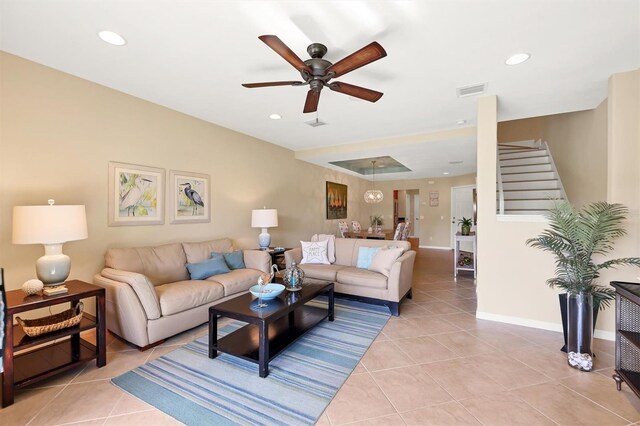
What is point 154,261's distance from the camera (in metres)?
3.20

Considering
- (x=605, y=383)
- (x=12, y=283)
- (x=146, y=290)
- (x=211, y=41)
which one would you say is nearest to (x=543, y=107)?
(x=605, y=383)

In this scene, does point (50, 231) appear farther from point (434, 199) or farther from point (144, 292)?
point (434, 199)

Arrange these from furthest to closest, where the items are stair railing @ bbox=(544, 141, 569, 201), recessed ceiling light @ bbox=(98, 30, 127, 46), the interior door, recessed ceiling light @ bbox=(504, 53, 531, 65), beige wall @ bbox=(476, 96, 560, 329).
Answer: the interior door → stair railing @ bbox=(544, 141, 569, 201) → beige wall @ bbox=(476, 96, 560, 329) → recessed ceiling light @ bbox=(504, 53, 531, 65) → recessed ceiling light @ bbox=(98, 30, 127, 46)

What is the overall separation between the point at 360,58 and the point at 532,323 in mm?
3296

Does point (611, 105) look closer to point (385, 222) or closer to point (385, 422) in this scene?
point (385, 422)

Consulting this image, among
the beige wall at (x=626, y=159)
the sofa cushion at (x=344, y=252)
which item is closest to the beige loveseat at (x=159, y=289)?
the sofa cushion at (x=344, y=252)

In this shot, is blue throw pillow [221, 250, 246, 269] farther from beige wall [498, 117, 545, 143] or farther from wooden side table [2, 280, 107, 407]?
beige wall [498, 117, 545, 143]

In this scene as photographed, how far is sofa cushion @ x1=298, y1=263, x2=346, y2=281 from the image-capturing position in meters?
3.86

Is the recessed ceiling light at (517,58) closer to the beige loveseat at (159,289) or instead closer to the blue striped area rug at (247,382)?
the blue striped area rug at (247,382)

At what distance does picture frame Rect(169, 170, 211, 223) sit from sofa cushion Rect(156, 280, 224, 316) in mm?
1131

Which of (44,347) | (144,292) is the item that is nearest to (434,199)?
(144,292)

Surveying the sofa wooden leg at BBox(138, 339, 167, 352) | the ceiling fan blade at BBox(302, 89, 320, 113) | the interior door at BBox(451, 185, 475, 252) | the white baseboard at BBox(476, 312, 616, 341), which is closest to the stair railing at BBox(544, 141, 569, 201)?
the white baseboard at BBox(476, 312, 616, 341)

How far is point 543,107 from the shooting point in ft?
12.0

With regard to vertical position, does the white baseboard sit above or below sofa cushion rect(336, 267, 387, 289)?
below
